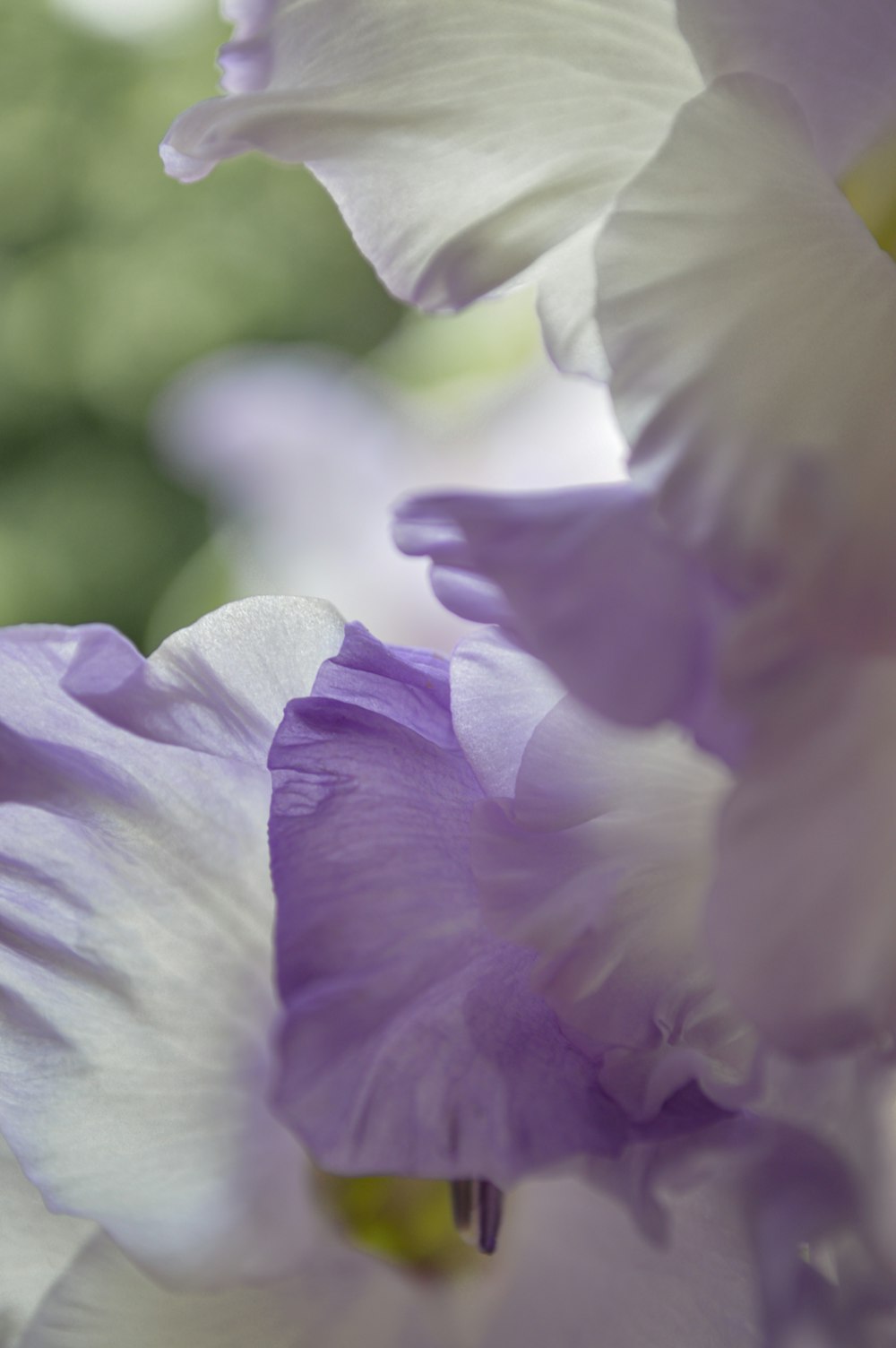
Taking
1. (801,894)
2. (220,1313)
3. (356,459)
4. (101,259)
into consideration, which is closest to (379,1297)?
(220,1313)

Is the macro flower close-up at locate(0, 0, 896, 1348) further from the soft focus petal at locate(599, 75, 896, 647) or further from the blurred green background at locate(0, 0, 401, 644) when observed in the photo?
the blurred green background at locate(0, 0, 401, 644)

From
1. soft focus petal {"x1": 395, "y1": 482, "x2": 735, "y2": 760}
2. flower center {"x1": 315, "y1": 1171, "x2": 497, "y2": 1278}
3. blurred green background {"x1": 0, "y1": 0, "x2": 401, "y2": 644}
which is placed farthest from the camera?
blurred green background {"x1": 0, "y1": 0, "x2": 401, "y2": 644}

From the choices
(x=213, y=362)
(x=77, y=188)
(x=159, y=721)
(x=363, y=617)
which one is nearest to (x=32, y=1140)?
(x=159, y=721)

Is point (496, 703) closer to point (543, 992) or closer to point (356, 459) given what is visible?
point (543, 992)

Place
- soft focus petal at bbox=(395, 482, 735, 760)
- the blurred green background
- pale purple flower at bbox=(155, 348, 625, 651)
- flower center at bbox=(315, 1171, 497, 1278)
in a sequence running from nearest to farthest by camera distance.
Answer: soft focus petal at bbox=(395, 482, 735, 760), flower center at bbox=(315, 1171, 497, 1278), pale purple flower at bbox=(155, 348, 625, 651), the blurred green background

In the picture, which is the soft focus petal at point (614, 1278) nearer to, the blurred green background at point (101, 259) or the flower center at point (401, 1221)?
the flower center at point (401, 1221)

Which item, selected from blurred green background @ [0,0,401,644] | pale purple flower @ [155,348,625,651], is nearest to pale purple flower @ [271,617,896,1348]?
pale purple flower @ [155,348,625,651]

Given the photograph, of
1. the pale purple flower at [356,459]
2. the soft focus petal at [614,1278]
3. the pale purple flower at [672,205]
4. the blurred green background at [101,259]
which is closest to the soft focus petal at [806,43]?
the pale purple flower at [672,205]
